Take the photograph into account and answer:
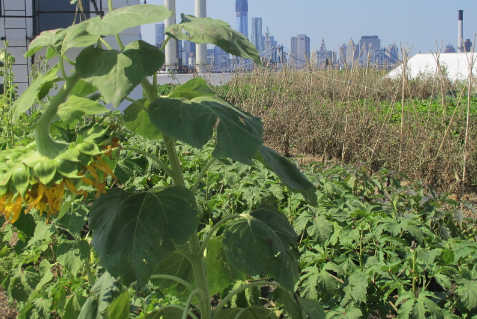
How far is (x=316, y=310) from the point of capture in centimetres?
147

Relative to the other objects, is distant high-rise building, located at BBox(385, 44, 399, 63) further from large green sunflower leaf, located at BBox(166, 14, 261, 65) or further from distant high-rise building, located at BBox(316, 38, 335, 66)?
large green sunflower leaf, located at BBox(166, 14, 261, 65)

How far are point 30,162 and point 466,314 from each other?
2.00 metres

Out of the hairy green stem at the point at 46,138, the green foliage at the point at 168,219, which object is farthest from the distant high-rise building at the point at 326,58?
the hairy green stem at the point at 46,138

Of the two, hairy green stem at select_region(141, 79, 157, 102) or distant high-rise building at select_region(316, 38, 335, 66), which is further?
distant high-rise building at select_region(316, 38, 335, 66)

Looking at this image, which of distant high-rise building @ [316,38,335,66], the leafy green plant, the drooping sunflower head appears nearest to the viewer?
the drooping sunflower head

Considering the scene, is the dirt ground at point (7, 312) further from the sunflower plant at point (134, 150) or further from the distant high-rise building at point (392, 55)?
the distant high-rise building at point (392, 55)

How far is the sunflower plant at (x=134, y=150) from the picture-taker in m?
0.78

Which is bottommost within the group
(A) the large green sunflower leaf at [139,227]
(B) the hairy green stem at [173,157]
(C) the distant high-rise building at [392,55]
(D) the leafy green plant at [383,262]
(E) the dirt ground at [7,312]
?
(E) the dirt ground at [7,312]

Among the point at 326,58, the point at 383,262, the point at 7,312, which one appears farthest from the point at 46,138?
the point at 326,58

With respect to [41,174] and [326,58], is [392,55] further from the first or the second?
[41,174]

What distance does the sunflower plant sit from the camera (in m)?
0.78

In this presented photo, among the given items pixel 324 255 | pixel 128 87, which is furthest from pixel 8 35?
pixel 128 87

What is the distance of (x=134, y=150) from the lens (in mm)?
1064

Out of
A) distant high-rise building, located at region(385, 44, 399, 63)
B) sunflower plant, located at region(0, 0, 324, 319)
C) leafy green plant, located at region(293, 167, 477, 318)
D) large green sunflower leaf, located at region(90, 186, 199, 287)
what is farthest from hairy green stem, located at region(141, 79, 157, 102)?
distant high-rise building, located at region(385, 44, 399, 63)
